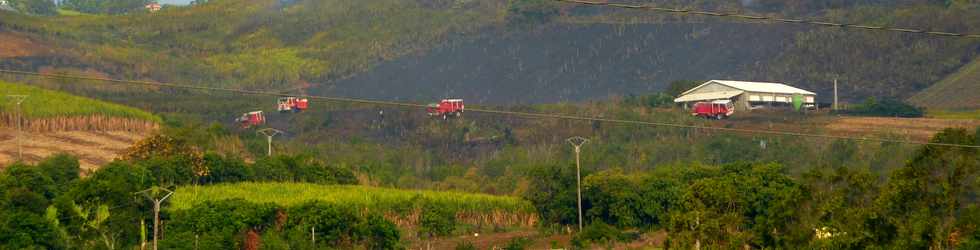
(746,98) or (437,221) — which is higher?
(746,98)

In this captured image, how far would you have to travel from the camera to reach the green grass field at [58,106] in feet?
595

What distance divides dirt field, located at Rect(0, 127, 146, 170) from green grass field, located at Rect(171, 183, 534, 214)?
1813cm

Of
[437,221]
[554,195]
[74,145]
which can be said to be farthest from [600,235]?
[74,145]

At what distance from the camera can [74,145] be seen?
172500 millimetres

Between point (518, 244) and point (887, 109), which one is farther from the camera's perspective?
point (887, 109)

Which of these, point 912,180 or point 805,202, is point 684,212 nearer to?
point 805,202

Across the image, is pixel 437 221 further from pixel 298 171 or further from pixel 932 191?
pixel 932 191

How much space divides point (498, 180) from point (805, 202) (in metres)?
86.1

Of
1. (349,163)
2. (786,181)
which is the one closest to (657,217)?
(786,181)

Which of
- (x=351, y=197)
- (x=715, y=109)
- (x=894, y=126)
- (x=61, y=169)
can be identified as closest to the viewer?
(x=61, y=169)

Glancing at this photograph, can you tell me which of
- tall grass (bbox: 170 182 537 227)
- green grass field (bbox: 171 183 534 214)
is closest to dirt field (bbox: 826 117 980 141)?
tall grass (bbox: 170 182 537 227)

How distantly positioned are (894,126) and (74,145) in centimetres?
7703

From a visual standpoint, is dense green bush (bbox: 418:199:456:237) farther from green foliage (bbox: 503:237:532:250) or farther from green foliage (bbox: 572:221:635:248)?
green foliage (bbox: 572:221:635:248)

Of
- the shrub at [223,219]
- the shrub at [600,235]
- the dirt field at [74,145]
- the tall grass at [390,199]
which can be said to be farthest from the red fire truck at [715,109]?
the shrub at [223,219]
